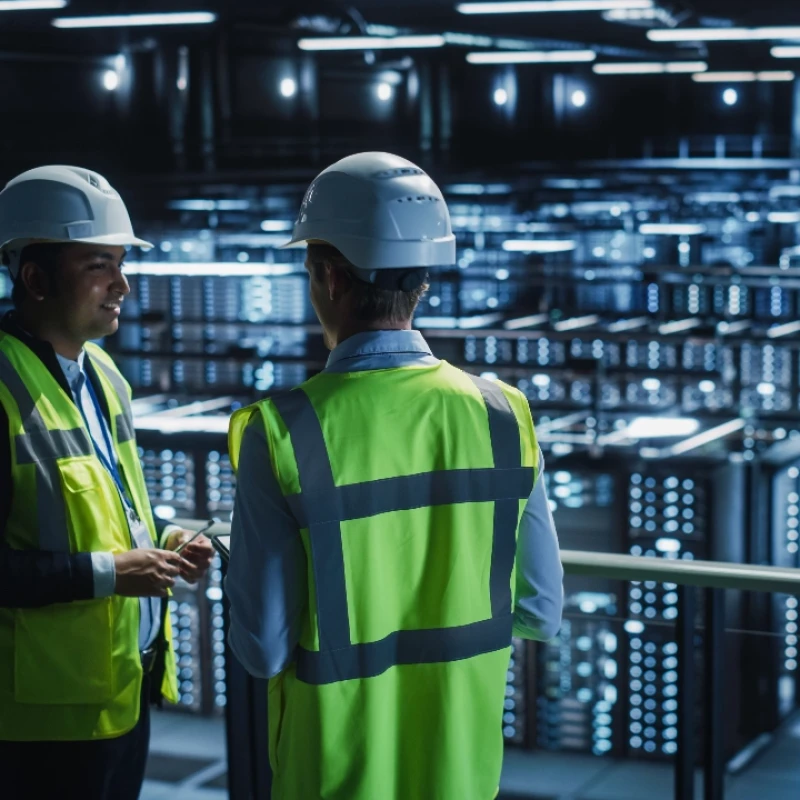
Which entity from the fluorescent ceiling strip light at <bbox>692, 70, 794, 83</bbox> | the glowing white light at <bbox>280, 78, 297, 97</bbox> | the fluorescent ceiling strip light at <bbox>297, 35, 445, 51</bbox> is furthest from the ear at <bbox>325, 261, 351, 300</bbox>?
the fluorescent ceiling strip light at <bbox>692, 70, 794, 83</bbox>

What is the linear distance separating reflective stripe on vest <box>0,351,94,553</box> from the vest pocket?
74 mm

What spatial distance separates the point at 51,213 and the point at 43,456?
0.29 meters

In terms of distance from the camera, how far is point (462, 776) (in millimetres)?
992

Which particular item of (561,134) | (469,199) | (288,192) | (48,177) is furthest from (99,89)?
(48,177)

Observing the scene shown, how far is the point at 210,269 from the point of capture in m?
6.19

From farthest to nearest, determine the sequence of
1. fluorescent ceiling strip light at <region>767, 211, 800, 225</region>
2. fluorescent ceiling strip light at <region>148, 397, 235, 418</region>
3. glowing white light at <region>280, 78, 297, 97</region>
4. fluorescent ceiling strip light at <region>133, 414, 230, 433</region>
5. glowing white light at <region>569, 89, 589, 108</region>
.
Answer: fluorescent ceiling strip light at <region>767, 211, 800, 225</region>, glowing white light at <region>569, 89, 589, 108</region>, glowing white light at <region>280, 78, 297, 97</region>, fluorescent ceiling strip light at <region>148, 397, 235, 418</region>, fluorescent ceiling strip light at <region>133, 414, 230, 433</region>

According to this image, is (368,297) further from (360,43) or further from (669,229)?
(669,229)

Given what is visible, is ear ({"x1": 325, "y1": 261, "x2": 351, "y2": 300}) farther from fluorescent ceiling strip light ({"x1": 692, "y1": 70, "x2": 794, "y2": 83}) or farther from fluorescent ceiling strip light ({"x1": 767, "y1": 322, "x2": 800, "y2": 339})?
fluorescent ceiling strip light ({"x1": 692, "y1": 70, "x2": 794, "y2": 83})

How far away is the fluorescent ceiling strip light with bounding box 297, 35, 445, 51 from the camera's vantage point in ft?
36.0

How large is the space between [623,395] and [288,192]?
4526 mm

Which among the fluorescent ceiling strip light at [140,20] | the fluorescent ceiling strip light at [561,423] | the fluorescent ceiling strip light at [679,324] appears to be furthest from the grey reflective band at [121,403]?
the fluorescent ceiling strip light at [140,20]

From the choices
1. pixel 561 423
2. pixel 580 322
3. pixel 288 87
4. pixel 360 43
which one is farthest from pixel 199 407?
pixel 360 43

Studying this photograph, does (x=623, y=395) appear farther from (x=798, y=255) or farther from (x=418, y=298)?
(x=418, y=298)

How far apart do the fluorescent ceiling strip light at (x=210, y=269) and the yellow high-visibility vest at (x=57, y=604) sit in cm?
501
